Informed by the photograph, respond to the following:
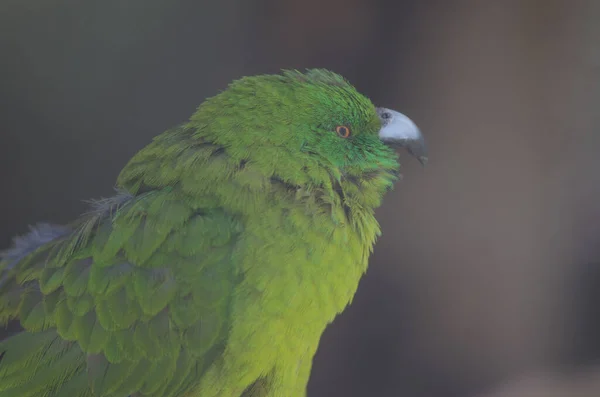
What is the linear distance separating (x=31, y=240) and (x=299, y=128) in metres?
1.04

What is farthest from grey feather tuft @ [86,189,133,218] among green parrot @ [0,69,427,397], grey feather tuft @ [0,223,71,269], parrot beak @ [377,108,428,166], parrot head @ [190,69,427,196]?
parrot beak @ [377,108,428,166]

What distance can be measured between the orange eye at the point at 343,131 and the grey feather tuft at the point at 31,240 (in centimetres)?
95

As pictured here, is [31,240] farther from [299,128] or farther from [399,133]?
[399,133]

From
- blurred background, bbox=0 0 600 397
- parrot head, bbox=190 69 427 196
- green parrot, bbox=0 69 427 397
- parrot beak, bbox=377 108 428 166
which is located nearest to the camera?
green parrot, bbox=0 69 427 397

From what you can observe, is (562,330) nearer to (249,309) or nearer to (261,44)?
(249,309)

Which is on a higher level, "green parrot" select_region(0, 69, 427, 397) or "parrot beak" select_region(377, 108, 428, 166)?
"parrot beak" select_region(377, 108, 428, 166)

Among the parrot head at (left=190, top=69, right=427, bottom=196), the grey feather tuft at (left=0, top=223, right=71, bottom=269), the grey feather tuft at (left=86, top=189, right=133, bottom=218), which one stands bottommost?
the grey feather tuft at (left=0, top=223, right=71, bottom=269)

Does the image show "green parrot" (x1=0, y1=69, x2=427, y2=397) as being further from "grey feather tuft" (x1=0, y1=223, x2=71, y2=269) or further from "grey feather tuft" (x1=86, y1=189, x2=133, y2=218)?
"grey feather tuft" (x1=0, y1=223, x2=71, y2=269)

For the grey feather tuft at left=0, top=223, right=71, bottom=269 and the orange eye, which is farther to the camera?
the grey feather tuft at left=0, top=223, right=71, bottom=269

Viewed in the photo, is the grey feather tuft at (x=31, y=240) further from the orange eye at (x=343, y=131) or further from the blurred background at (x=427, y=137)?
the orange eye at (x=343, y=131)

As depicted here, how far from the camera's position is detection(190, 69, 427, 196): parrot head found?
151 centimetres

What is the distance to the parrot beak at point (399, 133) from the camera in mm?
1707

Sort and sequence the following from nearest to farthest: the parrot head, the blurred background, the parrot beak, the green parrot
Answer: the green parrot
the parrot head
the parrot beak
the blurred background

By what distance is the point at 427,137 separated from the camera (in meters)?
2.17
